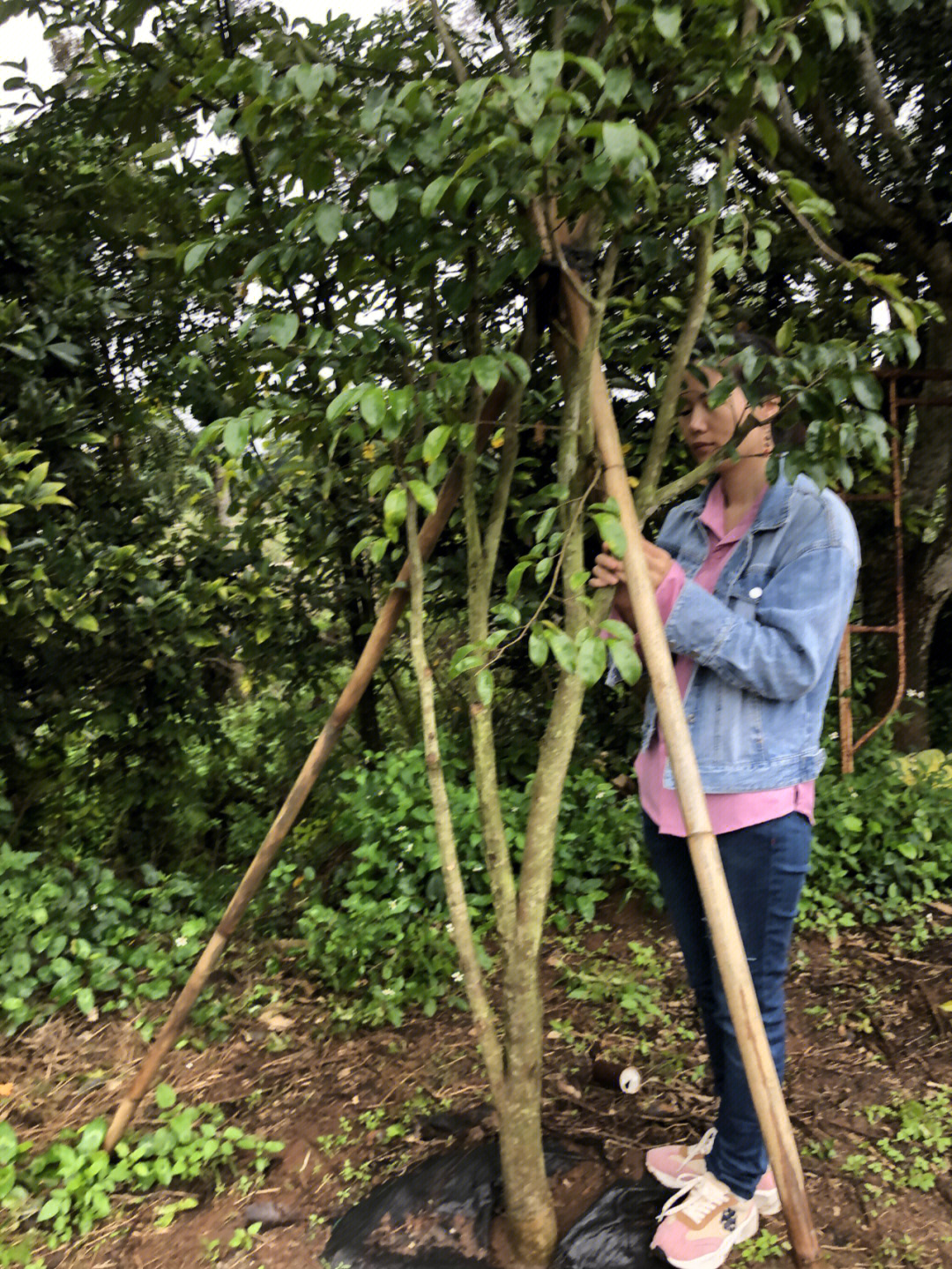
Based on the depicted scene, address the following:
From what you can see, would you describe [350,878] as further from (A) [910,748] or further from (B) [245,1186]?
(A) [910,748]

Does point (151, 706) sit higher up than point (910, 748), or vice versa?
point (151, 706)

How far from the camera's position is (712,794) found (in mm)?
1739

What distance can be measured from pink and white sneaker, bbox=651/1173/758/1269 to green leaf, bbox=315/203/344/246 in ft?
6.55

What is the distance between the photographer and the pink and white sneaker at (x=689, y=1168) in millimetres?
1990

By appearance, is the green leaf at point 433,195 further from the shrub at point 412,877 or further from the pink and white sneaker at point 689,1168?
the shrub at point 412,877

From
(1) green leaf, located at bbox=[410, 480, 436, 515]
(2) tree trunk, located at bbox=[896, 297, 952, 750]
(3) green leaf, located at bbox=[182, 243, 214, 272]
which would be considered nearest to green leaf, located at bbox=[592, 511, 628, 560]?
(1) green leaf, located at bbox=[410, 480, 436, 515]

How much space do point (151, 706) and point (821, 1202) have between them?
9.47ft

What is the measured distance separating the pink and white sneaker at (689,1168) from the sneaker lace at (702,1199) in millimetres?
71

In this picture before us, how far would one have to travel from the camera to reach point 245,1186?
216 cm

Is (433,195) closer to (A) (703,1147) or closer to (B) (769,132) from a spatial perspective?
(B) (769,132)

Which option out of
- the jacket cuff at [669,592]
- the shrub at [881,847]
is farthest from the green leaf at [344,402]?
the shrub at [881,847]

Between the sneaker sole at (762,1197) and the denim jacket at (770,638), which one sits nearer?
the denim jacket at (770,638)

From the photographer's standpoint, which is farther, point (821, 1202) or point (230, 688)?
point (230, 688)

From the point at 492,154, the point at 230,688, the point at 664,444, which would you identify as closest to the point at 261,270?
the point at 492,154
